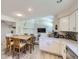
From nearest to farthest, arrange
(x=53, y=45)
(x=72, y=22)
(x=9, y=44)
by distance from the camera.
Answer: (x=72, y=22), (x=53, y=45), (x=9, y=44)

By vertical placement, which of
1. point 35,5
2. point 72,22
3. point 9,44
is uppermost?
point 35,5

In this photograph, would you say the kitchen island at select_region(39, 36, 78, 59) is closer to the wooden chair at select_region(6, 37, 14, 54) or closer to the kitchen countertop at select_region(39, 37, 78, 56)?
the kitchen countertop at select_region(39, 37, 78, 56)

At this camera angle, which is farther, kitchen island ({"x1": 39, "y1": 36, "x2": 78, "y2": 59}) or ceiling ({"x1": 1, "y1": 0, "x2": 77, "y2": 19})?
kitchen island ({"x1": 39, "y1": 36, "x2": 78, "y2": 59})

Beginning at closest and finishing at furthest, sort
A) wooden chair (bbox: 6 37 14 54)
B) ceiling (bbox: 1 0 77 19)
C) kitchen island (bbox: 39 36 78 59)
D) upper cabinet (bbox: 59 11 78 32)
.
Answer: upper cabinet (bbox: 59 11 78 32) → ceiling (bbox: 1 0 77 19) → kitchen island (bbox: 39 36 78 59) → wooden chair (bbox: 6 37 14 54)

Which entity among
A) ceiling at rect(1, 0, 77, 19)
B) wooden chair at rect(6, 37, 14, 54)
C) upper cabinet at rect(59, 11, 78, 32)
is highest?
ceiling at rect(1, 0, 77, 19)

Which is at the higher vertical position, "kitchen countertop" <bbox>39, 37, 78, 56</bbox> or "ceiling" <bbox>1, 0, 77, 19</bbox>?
"ceiling" <bbox>1, 0, 77, 19</bbox>

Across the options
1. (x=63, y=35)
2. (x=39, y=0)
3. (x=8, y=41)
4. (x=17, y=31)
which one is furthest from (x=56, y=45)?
(x=17, y=31)

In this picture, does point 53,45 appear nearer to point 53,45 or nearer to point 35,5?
point 53,45

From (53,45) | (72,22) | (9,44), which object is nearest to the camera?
(72,22)

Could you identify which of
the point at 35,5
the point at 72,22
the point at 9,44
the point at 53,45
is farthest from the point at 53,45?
the point at 9,44

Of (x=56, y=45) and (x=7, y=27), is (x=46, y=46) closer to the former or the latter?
(x=56, y=45)

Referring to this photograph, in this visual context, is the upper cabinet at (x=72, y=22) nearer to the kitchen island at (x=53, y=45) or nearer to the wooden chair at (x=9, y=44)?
the kitchen island at (x=53, y=45)

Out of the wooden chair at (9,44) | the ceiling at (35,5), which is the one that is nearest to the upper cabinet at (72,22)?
the ceiling at (35,5)

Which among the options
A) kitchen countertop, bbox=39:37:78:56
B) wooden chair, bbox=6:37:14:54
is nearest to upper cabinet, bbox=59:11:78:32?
kitchen countertop, bbox=39:37:78:56
